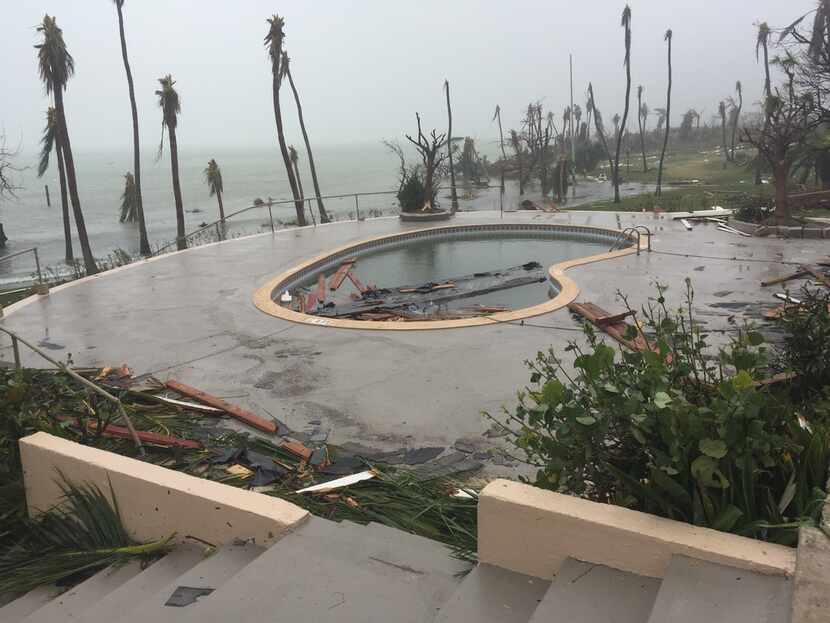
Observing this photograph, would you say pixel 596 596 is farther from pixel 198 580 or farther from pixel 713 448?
pixel 198 580

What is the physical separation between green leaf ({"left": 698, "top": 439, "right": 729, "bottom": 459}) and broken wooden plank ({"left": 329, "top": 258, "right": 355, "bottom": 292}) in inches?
315

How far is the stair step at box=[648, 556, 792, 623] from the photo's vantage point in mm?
1604

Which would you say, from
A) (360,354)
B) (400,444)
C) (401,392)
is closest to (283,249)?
(360,354)

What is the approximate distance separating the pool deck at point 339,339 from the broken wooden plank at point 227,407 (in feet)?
0.54

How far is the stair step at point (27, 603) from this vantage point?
2518 mm

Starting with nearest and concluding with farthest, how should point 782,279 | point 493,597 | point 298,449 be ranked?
point 493,597 → point 298,449 → point 782,279

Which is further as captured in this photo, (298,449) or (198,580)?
(298,449)

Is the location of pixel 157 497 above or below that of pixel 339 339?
above

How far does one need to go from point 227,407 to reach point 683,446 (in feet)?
11.5

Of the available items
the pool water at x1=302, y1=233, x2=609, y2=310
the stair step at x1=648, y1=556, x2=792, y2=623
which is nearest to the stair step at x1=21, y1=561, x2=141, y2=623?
the stair step at x1=648, y1=556, x2=792, y2=623

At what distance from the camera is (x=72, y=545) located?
299cm

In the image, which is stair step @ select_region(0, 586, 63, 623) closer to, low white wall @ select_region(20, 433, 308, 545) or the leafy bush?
low white wall @ select_region(20, 433, 308, 545)

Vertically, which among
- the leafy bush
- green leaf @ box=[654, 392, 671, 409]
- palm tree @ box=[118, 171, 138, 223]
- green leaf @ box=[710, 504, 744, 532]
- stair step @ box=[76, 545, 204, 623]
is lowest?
stair step @ box=[76, 545, 204, 623]

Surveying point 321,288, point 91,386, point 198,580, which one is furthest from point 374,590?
point 321,288
